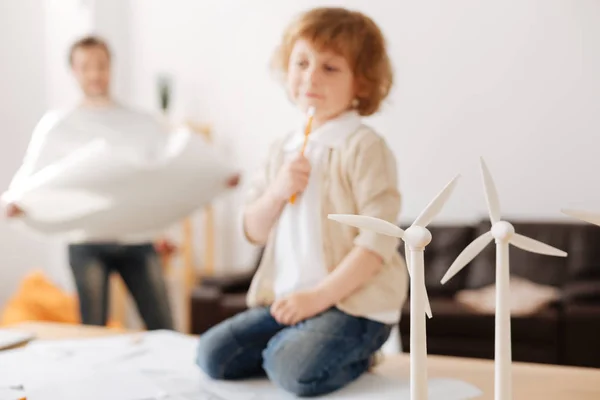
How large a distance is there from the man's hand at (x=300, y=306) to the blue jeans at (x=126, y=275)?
4.32ft

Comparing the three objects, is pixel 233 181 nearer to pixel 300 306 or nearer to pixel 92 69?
pixel 92 69

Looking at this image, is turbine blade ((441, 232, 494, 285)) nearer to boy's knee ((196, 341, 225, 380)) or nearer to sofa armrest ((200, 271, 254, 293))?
boy's knee ((196, 341, 225, 380))

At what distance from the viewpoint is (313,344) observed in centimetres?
120

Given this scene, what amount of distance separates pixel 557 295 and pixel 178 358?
203cm

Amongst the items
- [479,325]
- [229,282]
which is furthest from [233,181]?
[479,325]

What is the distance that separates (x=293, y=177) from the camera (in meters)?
1.27

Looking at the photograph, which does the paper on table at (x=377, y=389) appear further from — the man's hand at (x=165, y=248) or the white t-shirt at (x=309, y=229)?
the man's hand at (x=165, y=248)

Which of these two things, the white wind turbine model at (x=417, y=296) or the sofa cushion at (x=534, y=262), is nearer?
the white wind turbine model at (x=417, y=296)

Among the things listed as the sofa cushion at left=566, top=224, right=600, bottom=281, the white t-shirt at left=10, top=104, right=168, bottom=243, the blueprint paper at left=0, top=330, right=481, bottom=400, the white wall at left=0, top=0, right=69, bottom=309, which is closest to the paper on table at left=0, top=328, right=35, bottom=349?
the blueprint paper at left=0, top=330, right=481, bottom=400

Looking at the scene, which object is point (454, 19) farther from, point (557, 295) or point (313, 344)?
point (313, 344)

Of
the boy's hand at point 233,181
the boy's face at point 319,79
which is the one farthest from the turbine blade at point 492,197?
the boy's hand at point 233,181

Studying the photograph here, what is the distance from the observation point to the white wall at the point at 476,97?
341cm

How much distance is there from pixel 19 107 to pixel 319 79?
2887mm

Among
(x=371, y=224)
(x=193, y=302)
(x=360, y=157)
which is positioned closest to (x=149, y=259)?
(x=193, y=302)
